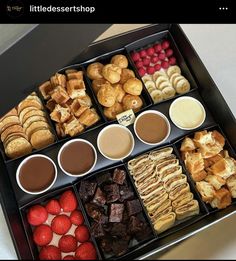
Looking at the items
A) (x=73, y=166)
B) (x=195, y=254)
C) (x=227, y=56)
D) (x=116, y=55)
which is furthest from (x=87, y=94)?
(x=195, y=254)

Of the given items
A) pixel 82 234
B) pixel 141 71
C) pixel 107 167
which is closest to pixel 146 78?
pixel 141 71

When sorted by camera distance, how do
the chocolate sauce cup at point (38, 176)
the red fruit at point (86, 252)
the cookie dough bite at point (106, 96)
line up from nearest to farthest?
the red fruit at point (86, 252)
the chocolate sauce cup at point (38, 176)
the cookie dough bite at point (106, 96)

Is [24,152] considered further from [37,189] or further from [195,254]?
[195,254]

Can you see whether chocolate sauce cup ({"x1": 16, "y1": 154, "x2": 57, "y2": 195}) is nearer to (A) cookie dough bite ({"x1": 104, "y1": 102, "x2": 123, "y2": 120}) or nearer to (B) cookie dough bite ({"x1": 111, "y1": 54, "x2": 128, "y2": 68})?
(A) cookie dough bite ({"x1": 104, "y1": 102, "x2": 123, "y2": 120})

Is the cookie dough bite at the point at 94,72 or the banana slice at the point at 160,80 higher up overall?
the cookie dough bite at the point at 94,72

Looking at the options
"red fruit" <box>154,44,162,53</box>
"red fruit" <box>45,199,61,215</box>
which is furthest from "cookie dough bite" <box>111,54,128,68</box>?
"red fruit" <box>45,199,61,215</box>

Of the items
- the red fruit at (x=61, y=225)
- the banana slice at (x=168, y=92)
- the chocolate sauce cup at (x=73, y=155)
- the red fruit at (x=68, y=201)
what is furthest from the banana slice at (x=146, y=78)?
the red fruit at (x=61, y=225)

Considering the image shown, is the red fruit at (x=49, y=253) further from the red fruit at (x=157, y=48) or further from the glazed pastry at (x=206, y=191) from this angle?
the red fruit at (x=157, y=48)

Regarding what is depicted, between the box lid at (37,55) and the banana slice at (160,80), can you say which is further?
the banana slice at (160,80)
